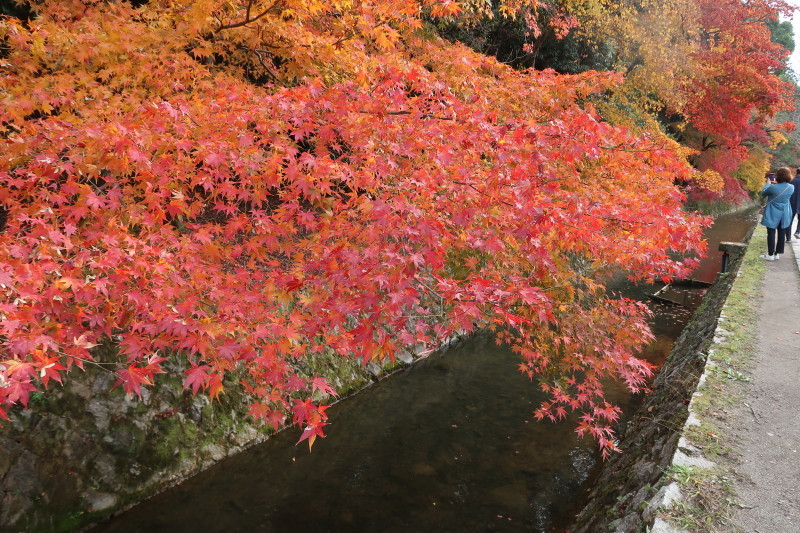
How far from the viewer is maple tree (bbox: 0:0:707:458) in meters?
3.75

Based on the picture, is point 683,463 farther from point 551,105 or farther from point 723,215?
point 723,215

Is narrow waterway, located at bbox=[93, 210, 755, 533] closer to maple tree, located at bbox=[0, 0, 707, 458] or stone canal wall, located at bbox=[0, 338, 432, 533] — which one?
stone canal wall, located at bbox=[0, 338, 432, 533]

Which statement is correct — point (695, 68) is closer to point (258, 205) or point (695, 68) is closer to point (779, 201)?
point (779, 201)

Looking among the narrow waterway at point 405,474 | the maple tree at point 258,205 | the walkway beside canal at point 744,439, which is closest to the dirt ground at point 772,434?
the walkway beside canal at point 744,439

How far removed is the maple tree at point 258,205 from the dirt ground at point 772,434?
4.80ft

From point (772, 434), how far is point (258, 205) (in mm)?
5179

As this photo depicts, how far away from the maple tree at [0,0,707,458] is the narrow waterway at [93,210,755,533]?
65 centimetres

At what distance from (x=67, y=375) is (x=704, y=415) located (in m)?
6.17

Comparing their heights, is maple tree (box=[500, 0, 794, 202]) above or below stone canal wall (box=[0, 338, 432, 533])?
above

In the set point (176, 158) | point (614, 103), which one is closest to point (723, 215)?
point (614, 103)

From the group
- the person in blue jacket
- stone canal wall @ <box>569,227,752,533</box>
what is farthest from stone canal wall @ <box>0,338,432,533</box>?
the person in blue jacket

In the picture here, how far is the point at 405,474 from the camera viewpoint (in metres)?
5.47

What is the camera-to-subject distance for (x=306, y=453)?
5789mm

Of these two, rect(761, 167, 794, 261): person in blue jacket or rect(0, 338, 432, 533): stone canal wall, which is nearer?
rect(0, 338, 432, 533): stone canal wall
